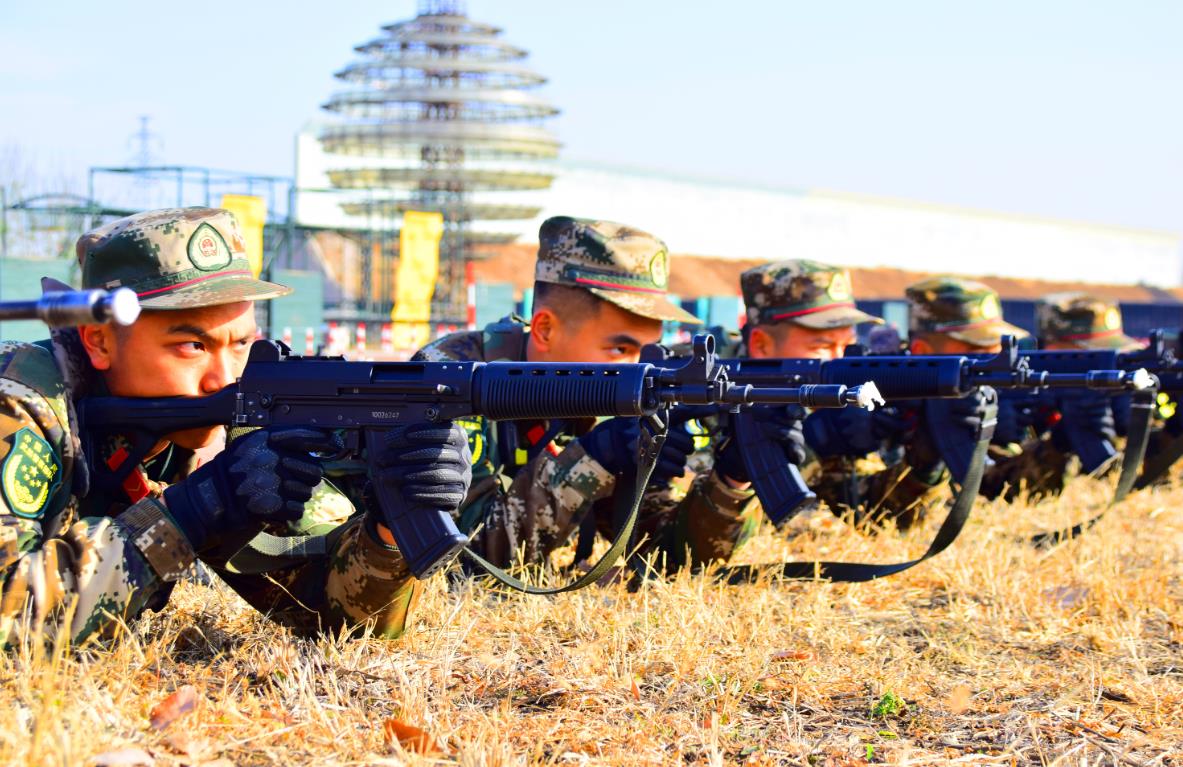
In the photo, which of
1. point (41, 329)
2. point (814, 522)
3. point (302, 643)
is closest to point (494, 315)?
point (41, 329)

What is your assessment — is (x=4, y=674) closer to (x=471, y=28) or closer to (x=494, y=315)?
(x=494, y=315)

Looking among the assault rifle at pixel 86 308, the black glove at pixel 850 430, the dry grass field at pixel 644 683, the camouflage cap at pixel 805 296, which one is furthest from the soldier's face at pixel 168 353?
the black glove at pixel 850 430

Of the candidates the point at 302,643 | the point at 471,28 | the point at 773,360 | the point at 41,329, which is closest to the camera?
the point at 302,643

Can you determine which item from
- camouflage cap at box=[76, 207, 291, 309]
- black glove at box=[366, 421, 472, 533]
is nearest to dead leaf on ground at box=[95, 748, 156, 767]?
black glove at box=[366, 421, 472, 533]

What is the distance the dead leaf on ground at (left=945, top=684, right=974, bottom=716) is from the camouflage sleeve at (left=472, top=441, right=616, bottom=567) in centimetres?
167

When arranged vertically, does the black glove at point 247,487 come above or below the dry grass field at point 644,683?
above

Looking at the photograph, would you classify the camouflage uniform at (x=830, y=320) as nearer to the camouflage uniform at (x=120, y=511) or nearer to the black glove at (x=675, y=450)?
the black glove at (x=675, y=450)

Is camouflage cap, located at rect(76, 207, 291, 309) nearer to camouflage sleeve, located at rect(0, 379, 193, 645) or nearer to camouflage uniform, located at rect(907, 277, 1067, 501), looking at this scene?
camouflage sleeve, located at rect(0, 379, 193, 645)

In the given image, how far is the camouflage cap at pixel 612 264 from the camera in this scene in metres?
5.79

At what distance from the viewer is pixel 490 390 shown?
13.1 ft

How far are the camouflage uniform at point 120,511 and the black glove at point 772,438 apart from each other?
170 centimetres

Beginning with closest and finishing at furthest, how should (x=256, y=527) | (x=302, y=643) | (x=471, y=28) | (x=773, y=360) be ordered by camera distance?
1. (x=256, y=527)
2. (x=302, y=643)
3. (x=773, y=360)
4. (x=471, y=28)

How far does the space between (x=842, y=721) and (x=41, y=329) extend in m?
16.9

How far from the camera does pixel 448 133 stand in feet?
155
